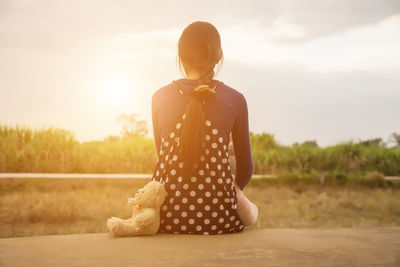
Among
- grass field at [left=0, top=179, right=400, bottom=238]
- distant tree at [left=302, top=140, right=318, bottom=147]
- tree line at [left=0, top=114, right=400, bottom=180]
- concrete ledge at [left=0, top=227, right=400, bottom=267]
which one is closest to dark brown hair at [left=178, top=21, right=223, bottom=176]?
concrete ledge at [left=0, top=227, right=400, bottom=267]


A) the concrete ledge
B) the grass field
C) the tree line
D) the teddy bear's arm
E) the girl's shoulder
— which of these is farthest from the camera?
the tree line

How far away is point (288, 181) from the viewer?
7.81m

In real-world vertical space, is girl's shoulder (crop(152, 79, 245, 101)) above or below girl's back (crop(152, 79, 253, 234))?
above

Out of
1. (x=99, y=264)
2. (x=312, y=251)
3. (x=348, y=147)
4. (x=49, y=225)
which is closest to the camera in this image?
(x=99, y=264)

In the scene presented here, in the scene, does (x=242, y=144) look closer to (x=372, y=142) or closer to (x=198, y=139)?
(x=198, y=139)

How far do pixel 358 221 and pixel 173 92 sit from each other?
16.2 ft

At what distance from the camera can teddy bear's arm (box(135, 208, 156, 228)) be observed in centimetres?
196

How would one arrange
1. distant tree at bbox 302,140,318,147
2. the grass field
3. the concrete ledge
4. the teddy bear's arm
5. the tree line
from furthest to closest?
distant tree at bbox 302,140,318,147 < the tree line < the grass field < the teddy bear's arm < the concrete ledge

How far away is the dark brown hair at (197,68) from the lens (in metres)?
2.01

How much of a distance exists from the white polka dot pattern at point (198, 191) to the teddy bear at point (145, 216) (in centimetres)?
6

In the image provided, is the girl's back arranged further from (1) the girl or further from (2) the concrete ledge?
(2) the concrete ledge

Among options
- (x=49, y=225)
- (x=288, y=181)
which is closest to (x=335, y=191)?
(x=288, y=181)

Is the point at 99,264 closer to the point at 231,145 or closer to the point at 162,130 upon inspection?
the point at 162,130

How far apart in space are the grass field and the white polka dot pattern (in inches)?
114
